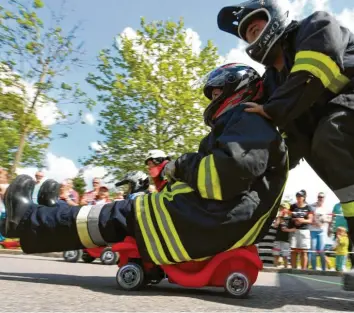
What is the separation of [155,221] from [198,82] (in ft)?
3.58

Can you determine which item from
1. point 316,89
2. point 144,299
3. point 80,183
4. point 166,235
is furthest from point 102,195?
point 80,183

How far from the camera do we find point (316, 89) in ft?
8.48

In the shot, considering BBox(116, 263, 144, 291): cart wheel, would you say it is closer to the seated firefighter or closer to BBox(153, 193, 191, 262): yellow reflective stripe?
the seated firefighter

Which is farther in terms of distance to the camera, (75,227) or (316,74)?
(75,227)

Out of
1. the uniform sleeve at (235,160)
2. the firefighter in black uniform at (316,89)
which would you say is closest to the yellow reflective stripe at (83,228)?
the uniform sleeve at (235,160)

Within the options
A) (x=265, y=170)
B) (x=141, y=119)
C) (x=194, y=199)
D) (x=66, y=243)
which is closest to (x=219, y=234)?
(x=194, y=199)

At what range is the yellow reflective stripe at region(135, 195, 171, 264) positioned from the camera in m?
2.83

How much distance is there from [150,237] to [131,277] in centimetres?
27

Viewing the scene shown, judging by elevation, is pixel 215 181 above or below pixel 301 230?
below

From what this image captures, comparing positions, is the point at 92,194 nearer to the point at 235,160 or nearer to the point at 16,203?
the point at 16,203

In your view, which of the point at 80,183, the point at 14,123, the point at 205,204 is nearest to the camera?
the point at 205,204

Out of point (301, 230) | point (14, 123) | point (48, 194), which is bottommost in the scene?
point (48, 194)

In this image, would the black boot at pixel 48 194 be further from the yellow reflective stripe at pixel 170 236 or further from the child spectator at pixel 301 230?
the child spectator at pixel 301 230

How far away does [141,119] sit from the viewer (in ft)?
66.2
